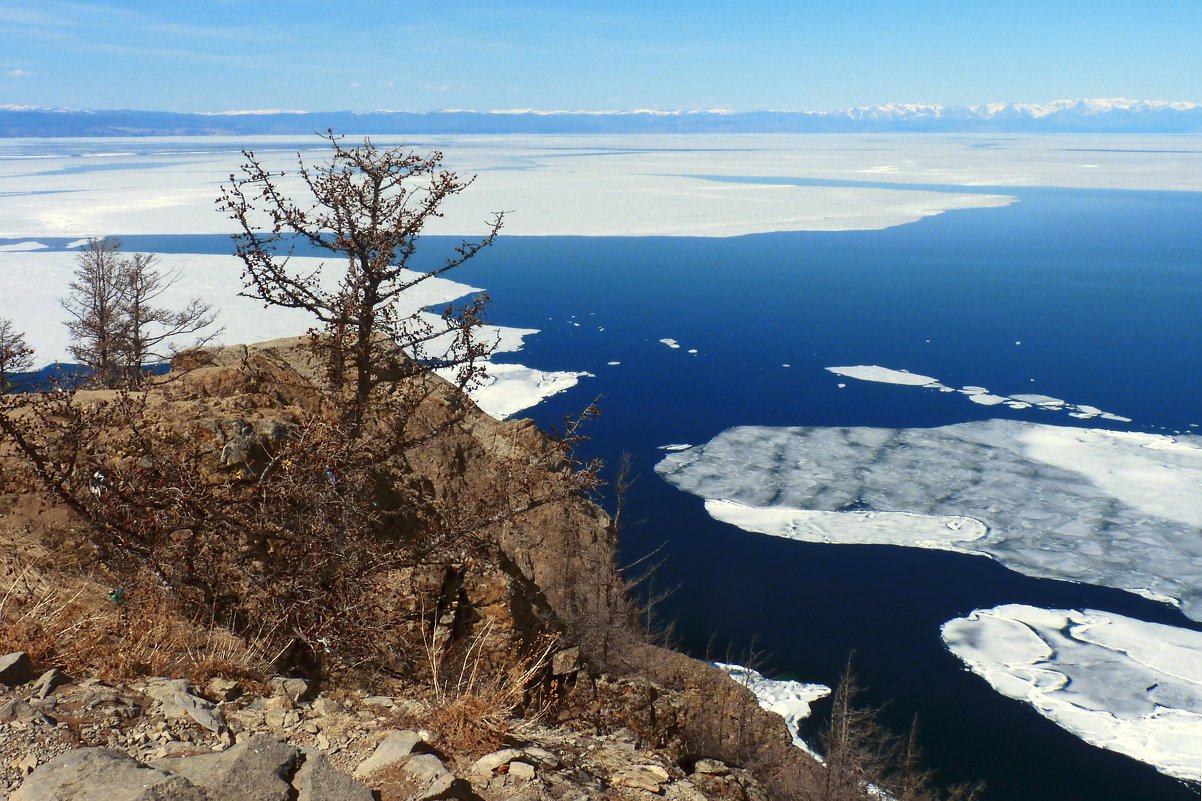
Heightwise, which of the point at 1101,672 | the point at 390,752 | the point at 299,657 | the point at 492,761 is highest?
the point at 390,752

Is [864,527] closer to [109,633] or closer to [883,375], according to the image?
[883,375]

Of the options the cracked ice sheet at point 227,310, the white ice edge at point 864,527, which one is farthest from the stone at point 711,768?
the cracked ice sheet at point 227,310

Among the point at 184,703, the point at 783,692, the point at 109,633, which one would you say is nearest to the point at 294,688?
the point at 184,703

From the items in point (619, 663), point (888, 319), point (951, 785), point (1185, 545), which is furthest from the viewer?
point (888, 319)

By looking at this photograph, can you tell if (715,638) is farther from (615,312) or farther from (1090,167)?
(1090,167)

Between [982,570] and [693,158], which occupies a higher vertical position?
[693,158]

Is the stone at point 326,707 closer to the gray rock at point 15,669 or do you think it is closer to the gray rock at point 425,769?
the gray rock at point 425,769

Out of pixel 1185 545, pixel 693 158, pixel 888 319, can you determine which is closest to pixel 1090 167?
pixel 693 158
